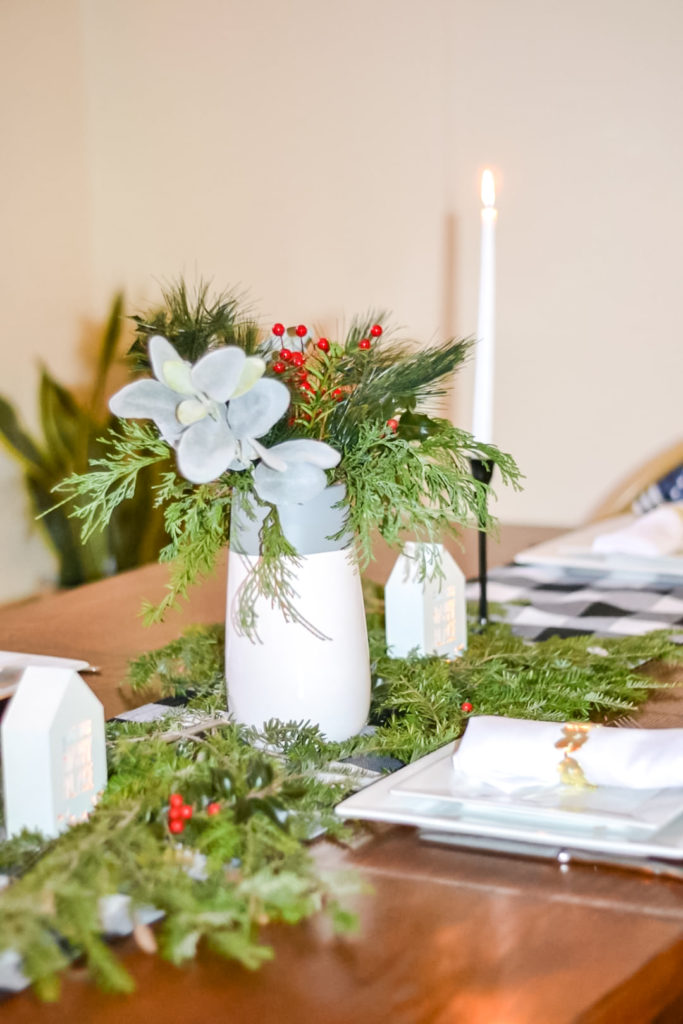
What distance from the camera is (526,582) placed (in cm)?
149

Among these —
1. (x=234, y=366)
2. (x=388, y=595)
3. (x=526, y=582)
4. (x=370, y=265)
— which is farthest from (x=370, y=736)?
(x=370, y=265)

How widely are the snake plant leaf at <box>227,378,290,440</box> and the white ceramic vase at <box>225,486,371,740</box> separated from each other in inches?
3.9

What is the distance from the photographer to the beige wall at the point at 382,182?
2766 millimetres

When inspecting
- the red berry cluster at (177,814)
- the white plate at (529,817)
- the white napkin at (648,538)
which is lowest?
the white plate at (529,817)

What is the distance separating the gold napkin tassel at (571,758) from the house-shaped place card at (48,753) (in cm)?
30

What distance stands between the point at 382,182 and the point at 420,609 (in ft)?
7.60

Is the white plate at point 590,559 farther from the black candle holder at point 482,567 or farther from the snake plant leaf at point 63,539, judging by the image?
the snake plant leaf at point 63,539

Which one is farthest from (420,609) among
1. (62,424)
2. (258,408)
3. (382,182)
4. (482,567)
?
(62,424)

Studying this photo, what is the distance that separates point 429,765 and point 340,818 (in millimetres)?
92

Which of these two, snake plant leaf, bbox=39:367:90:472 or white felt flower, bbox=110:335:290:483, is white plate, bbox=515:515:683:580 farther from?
snake plant leaf, bbox=39:367:90:472

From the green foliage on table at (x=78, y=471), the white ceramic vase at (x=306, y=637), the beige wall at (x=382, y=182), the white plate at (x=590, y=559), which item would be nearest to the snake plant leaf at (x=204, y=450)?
the white ceramic vase at (x=306, y=637)

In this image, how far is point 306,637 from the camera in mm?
845

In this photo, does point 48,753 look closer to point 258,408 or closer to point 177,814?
point 177,814

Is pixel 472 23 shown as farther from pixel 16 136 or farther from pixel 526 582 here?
pixel 526 582
